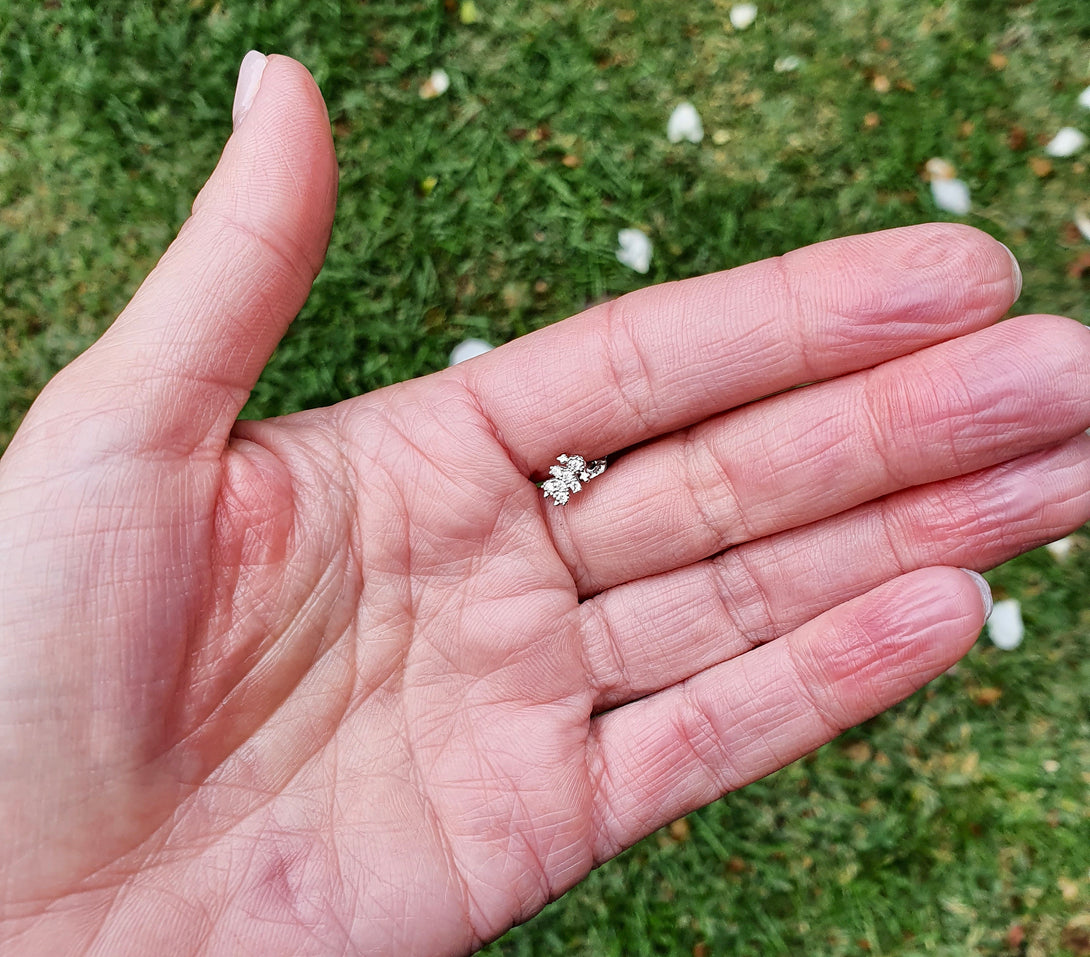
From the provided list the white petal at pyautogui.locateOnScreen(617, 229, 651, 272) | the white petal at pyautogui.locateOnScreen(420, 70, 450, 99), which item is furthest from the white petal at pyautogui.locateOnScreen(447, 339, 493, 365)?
the white petal at pyautogui.locateOnScreen(420, 70, 450, 99)

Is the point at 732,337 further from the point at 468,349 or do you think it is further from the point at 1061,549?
the point at 1061,549

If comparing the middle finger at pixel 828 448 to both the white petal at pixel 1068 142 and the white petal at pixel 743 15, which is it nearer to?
the white petal at pixel 1068 142

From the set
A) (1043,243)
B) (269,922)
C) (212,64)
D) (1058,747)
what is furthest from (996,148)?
(269,922)

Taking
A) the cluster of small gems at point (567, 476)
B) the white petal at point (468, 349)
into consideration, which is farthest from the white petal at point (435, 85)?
the cluster of small gems at point (567, 476)

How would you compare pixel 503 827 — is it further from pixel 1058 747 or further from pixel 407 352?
pixel 1058 747

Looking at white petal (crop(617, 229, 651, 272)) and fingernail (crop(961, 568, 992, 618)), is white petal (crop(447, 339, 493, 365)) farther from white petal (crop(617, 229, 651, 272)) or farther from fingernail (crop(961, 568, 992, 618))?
fingernail (crop(961, 568, 992, 618))

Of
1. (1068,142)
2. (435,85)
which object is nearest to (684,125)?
(435,85)
